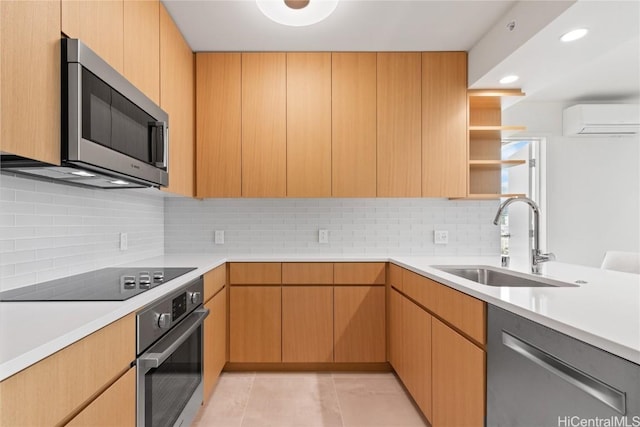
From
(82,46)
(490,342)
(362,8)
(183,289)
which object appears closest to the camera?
(82,46)

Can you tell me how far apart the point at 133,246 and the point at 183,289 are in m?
1.01

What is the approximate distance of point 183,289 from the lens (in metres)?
1.75

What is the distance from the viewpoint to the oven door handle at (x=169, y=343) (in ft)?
4.24

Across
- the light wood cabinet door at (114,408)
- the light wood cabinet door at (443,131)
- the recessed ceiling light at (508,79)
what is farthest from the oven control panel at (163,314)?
the recessed ceiling light at (508,79)

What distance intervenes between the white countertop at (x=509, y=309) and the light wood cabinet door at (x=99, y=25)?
919 mm

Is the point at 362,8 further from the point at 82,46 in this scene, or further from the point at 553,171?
the point at 553,171

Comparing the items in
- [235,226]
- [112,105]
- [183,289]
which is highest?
[112,105]

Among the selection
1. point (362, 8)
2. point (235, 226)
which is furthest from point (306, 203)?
point (362, 8)

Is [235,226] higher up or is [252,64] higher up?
[252,64]

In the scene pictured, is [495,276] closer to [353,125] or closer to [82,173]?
[353,125]

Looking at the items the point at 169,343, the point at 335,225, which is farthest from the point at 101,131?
the point at 335,225

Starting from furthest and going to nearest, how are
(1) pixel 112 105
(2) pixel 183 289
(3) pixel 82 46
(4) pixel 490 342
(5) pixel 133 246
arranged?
(5) pixel 133 246, (2) pixel 183 289, (1) pixel 112 105, (4) pixel 490 342, (3) pixel 82 46

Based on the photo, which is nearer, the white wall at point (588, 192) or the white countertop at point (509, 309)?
the white countertop at point (509, 309)

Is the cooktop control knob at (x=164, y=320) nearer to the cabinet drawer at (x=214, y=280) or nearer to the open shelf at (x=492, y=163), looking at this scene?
the cabinet drawer at (x=214, y=280)
